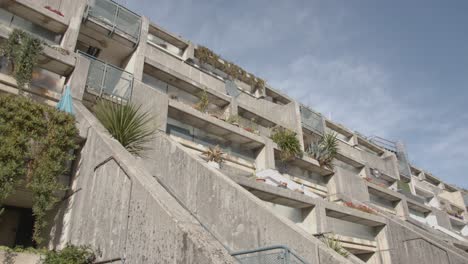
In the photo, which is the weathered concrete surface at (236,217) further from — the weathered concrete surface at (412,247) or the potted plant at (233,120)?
the weathered concrete surface at (412,247)

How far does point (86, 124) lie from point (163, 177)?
2.68 metres

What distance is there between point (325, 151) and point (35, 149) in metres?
16.3

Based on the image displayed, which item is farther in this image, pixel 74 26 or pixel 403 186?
pixel 403 186

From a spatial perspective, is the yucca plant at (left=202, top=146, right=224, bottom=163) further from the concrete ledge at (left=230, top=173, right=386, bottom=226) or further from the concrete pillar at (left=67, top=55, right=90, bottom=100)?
the concrete pillar at (left=67, top=55, right=90, bottom=100)

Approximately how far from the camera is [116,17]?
53.3 feet

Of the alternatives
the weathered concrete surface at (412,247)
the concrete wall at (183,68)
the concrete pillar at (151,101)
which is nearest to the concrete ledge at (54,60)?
the concrete pillar at (151,101)

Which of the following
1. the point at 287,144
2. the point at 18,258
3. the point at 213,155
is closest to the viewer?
the point at 18,258

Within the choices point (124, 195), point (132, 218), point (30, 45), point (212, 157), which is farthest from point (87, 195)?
point (212, 157)

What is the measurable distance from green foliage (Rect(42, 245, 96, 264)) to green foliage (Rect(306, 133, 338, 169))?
16.1 m

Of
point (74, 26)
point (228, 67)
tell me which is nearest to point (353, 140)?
point (228, 67)

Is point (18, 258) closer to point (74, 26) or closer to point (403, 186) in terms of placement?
point (74, 26)

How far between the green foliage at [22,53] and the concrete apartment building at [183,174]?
42 cm

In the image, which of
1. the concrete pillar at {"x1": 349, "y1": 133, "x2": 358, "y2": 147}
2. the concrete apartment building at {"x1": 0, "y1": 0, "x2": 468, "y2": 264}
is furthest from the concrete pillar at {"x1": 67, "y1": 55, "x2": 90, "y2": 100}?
the concrete pillar at {"x1": 349, "y1": 133, "x2": 358, "y2": 147}

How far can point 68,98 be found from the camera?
947 centimetres
